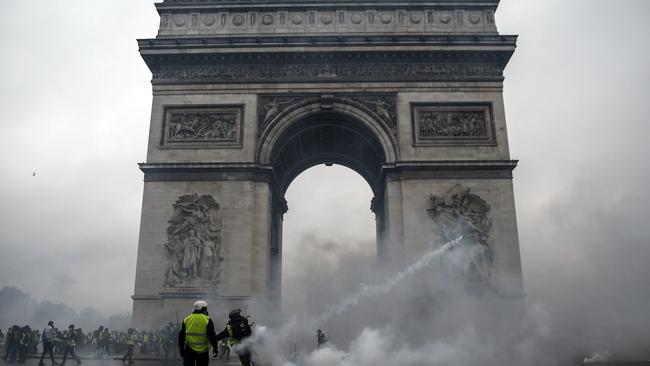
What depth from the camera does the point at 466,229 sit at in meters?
24.0

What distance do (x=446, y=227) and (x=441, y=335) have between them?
188 inches

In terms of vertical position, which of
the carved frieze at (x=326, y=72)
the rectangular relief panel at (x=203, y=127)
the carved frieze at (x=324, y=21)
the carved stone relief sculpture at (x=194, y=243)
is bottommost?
the carved stone relief sculpture at (x=194, y=243)

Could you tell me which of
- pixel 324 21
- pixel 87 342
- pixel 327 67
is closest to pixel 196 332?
pixel 87 342

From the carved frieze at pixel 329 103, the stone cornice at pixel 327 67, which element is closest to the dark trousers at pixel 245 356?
the carved frieze at pixel 329 103

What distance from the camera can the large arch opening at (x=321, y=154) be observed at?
2625 centimetres

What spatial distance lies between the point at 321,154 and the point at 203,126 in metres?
7.54

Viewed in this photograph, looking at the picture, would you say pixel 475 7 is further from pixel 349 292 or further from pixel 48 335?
pixel 48 335

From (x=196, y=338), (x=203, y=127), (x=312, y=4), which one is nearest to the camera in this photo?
(x=196, y=338)

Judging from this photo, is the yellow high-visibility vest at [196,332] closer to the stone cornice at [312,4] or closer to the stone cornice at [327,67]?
the stone cornice at [327,67]

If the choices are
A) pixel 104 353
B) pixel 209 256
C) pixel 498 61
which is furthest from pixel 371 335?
pixel 498 61

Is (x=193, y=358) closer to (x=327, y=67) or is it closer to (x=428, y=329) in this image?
(x=428, y=329)

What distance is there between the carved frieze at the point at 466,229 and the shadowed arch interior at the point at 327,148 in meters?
3.48

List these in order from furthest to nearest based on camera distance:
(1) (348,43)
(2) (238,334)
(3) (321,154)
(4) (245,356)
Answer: (3) (321,154) → (1) (348,43) → (4) (245,356) → (2) (238,334)

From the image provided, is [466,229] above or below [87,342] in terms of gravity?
above
